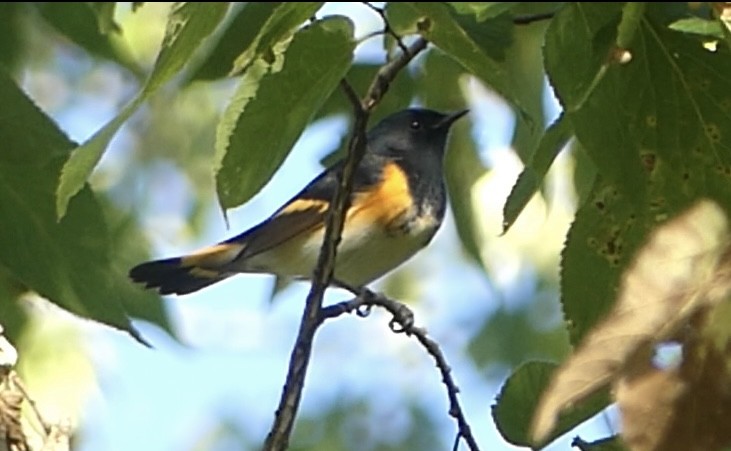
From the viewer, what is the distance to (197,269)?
9.59 ft

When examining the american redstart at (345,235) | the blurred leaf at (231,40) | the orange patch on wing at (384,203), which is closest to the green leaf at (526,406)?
the blurred leaf at (231,40)

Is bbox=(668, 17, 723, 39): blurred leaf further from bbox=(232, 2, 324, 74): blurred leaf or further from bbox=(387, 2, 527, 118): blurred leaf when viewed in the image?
bbox=(232, 2, 324, 74): blurred leaf

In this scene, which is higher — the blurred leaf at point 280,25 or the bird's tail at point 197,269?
the bird's tail at point 197,269

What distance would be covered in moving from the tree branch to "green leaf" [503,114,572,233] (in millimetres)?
123

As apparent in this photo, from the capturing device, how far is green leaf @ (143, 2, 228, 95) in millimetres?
1020

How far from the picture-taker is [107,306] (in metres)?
1.29

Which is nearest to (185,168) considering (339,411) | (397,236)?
(339,411)

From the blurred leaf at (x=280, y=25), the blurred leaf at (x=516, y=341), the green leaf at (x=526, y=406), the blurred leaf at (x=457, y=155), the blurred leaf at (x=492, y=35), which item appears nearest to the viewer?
the green leaf at (x=526, y=406)

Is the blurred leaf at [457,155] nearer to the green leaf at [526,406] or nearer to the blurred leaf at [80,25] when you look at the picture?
the blurred leaf at [80,25]

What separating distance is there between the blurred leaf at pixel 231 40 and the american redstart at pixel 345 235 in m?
0.96

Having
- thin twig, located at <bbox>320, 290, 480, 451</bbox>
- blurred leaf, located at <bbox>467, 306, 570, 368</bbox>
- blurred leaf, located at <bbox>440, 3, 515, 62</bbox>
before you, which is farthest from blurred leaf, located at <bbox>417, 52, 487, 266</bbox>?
blurred leaf, located at <bbox>467, 306, 570, 368</bbox>

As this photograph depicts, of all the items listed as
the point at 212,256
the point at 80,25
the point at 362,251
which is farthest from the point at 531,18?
the point at 212,256

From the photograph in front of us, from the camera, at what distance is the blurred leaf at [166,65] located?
39.6 inches

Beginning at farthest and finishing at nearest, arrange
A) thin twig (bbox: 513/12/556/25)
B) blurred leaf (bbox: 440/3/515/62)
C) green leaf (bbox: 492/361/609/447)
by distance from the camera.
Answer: blurred leaf (bbox: 440/3/515/62)
thin twig (bbox: 513/12/556/25)
green leaf (bbox: 492/361/609/447)
